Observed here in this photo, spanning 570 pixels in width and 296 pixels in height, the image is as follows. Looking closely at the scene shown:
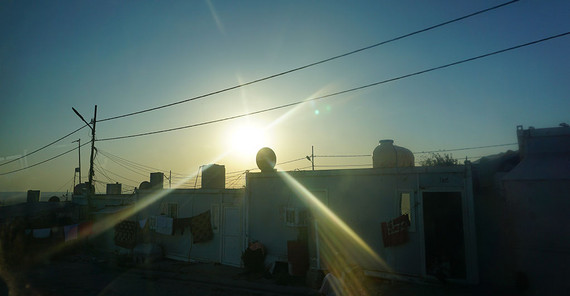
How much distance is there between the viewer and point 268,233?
43.5 ft

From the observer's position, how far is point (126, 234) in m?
17.6

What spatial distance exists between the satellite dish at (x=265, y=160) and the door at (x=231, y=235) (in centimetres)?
210

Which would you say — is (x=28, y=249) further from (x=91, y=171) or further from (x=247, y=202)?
(x=247, y=202)

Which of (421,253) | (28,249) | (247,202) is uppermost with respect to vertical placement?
(247,202)

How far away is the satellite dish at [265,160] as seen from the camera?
1456 centimetres

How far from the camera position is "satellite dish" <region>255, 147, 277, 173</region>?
1456 centimetres

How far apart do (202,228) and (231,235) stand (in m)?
1.59

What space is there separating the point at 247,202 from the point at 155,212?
260 inches

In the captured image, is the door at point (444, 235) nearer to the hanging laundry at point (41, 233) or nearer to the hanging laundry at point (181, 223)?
the hanging laundry at point (181, 223)

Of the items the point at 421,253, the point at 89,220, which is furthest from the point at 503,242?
the point at 89,220

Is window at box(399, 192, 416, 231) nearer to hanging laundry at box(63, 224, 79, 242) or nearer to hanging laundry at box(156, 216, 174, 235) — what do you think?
hanging laundry at box(156, 216, 174, 235)

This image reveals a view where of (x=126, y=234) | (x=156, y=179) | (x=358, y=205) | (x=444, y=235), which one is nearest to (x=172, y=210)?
(x=126, y=234)

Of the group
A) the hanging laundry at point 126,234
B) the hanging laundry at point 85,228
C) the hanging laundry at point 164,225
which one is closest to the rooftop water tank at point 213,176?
the hanging laundry at point 164,225

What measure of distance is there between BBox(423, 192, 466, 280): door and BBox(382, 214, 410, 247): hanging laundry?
1.96 ft
